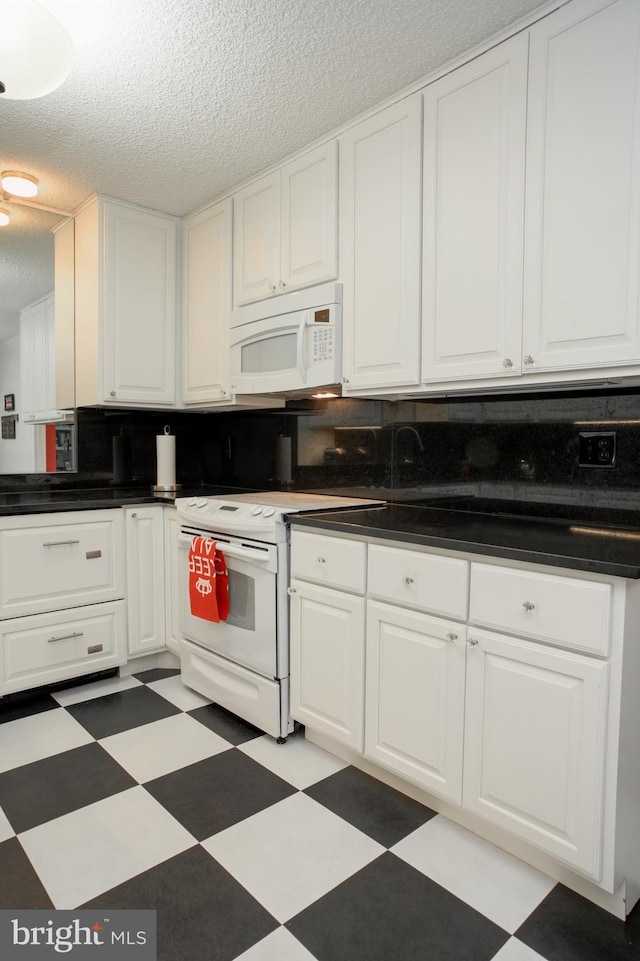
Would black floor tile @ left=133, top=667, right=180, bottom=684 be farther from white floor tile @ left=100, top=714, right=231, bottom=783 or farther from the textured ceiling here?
the textured ceiling

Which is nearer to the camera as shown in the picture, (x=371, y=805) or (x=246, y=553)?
(x=371, y=805)

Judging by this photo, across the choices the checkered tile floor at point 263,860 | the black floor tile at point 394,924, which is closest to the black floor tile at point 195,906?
the checkered tile floor at point 263,860

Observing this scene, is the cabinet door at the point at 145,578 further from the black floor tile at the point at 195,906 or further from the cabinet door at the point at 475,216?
the cabinet door at the point at 475,216

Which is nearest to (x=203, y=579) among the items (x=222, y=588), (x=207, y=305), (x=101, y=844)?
(x=222, y=588)

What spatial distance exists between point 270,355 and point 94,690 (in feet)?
5.64

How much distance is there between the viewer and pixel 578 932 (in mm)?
1303

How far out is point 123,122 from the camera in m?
2.17

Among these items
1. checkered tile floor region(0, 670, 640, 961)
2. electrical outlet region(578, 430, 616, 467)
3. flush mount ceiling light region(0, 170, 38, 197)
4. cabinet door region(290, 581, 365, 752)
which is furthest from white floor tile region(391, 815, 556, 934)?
flush mount ceiling light region(0, 170, 38, 197)

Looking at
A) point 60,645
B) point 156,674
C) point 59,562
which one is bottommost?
point 156,674

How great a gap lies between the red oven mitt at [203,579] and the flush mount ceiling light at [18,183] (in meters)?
1.78

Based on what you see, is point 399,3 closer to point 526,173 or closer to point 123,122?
point 526,173

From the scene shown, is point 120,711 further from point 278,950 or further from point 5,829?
point 278,950

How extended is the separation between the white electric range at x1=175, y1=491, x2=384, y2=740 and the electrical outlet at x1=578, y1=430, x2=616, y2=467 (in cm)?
85

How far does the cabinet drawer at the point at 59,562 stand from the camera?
2367mm
